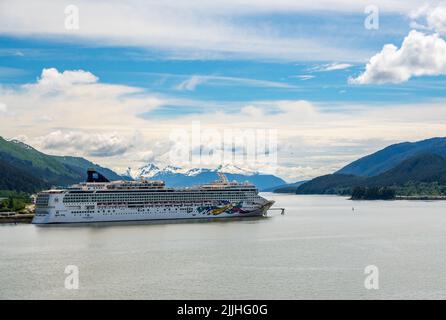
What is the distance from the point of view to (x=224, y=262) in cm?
4506

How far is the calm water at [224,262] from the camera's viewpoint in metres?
35.0

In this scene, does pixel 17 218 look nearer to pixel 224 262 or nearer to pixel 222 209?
pixel 222 209

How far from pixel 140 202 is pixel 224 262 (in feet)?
141

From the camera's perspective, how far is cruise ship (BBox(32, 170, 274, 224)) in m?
82.9

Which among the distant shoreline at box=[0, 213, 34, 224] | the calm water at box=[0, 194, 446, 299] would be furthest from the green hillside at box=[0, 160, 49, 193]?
the calm water at box=[0, 194, 446, 299]

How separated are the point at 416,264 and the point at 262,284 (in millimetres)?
12652

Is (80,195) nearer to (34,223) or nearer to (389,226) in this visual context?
(34,223)

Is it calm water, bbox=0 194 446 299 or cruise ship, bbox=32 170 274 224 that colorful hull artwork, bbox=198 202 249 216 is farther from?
calm water, bbox=0 194 446 299

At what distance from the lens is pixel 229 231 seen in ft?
227

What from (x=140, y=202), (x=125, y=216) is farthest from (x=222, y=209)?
(x=125, y=216)

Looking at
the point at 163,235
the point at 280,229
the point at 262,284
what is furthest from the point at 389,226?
the point at 262,284

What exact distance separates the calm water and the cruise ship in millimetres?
9891

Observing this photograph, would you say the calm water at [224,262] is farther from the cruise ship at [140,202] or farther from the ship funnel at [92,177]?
the ship funnel at [92,177]
